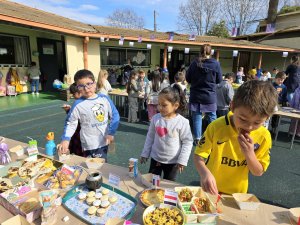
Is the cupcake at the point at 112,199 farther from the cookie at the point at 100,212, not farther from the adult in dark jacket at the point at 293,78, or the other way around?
the adult in dark jacket at the point at 293,78

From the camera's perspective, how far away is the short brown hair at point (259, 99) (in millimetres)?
1131

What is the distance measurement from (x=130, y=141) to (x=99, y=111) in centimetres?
262

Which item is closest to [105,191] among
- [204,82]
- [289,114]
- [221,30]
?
[204,82]

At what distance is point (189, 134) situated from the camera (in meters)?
2.16

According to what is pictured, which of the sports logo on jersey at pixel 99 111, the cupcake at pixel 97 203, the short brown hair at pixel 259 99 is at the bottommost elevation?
the cupcake at pixel 97 203

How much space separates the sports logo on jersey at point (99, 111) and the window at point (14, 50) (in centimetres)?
889

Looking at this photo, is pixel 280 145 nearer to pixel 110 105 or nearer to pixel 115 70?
pixel 110 105

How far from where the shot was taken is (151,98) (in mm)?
5562

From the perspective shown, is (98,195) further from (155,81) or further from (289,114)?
(289,114)

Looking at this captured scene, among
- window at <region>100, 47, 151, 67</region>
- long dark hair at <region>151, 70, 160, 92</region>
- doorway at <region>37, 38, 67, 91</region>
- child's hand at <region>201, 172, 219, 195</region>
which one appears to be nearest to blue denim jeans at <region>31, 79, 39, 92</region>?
doorway at <region>37, 38, 67, 91</region>

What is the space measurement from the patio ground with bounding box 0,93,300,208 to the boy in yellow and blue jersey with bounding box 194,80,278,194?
177 cm

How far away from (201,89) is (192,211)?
10.1 feet

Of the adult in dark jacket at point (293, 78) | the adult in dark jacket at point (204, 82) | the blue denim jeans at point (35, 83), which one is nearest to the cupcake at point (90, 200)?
the adult in dark jacket at point (204, 82)

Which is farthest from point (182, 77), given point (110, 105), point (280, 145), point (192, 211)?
point (192, 211)
